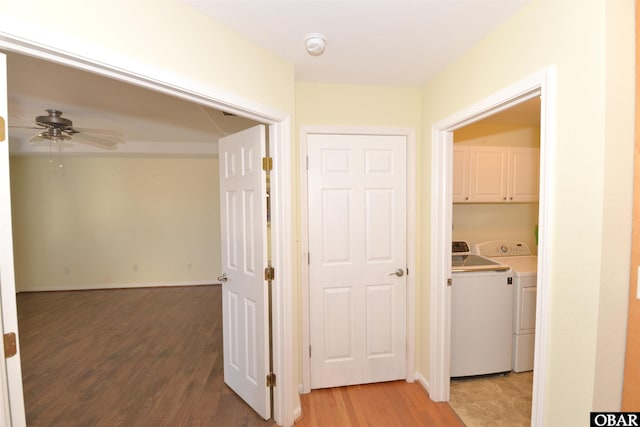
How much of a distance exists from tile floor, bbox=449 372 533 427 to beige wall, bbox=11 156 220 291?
447cm

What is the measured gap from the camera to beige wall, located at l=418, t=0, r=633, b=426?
1.05 m

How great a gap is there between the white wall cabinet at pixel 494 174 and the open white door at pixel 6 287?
3140 mm

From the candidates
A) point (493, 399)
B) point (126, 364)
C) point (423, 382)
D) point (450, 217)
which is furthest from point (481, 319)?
point (126, 364)

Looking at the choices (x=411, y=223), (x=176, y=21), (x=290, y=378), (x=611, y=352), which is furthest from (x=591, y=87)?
(x=290, y=378)

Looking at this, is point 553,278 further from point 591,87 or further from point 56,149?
point 56,149

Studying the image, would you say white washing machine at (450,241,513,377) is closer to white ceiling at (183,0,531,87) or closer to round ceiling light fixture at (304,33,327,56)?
white ceiling at (183,0,531,87)

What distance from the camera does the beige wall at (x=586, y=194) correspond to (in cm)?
105

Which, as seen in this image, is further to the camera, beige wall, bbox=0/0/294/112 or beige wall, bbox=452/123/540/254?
beige wall, bbox=452/123/540/254

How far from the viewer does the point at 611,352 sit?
1097mm

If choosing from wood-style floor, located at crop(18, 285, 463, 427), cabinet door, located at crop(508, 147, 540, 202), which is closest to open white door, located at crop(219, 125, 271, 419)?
wood-style floor, located at crop(18, 285, 463, 427)

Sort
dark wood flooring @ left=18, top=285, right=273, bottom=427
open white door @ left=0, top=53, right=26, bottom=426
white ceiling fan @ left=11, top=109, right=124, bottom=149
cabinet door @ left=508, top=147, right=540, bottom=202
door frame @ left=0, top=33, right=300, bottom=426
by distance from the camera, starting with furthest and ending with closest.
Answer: cabinet door @ left=508, top=147, right=540, bottom=202 → white ceiling fan @ left=11, top=109, right=124, bottom=149 → dark wood flooring @ left=18, top=285, right=273, bottom=427 → door frame @ left=0, top=33, right=300, bottom=426 → open white door @ left=0, top=53, right=26, bottom=426

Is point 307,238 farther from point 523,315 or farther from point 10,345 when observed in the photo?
point 523,315

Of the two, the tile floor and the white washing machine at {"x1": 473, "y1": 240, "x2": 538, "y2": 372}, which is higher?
the white washing machine at {"x1": 473, "y1": 240, "x2": 538, "y2": 372}

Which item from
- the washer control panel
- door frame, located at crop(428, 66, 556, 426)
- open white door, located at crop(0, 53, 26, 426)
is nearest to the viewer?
open white door, located at crop(0, 53, 26, 426)
